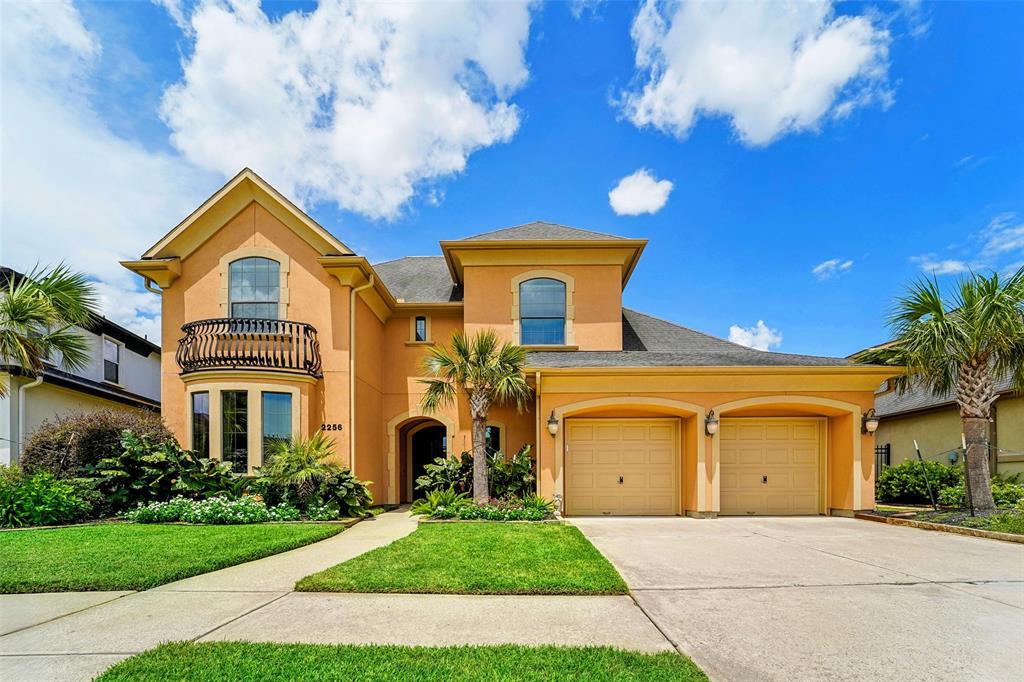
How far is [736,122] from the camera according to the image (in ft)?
43.5

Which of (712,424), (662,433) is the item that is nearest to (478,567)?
(712,424)

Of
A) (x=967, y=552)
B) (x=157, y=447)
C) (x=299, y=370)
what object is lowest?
(x=967, y=552)

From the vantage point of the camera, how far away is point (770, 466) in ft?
40.9

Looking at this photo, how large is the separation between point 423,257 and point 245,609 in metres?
15.4

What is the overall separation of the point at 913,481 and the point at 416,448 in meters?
15.1

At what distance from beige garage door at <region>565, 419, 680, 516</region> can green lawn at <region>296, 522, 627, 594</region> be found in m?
3.79

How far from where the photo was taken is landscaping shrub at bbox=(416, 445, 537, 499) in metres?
11.8

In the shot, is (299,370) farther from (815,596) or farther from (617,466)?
(815,596)

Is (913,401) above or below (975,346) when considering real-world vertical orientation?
below

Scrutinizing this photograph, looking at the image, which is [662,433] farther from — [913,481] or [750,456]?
[913,481]

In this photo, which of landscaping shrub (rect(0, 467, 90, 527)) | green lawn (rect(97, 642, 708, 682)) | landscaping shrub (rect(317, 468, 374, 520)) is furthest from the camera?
landscaping shrub (rect(317, 468, 374, 520))

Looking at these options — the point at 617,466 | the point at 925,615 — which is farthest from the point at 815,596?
the point at 617,466

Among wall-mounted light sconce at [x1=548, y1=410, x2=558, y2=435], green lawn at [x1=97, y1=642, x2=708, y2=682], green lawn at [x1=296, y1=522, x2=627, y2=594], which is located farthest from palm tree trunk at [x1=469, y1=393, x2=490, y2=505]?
green lawn at [x1=97, y1=642, x2=708, y2=682]

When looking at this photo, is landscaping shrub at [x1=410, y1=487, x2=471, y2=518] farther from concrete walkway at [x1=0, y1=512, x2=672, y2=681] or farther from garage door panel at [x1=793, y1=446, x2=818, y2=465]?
garage door panel at [x1=793, y1=446, x2=818, y2=465]
